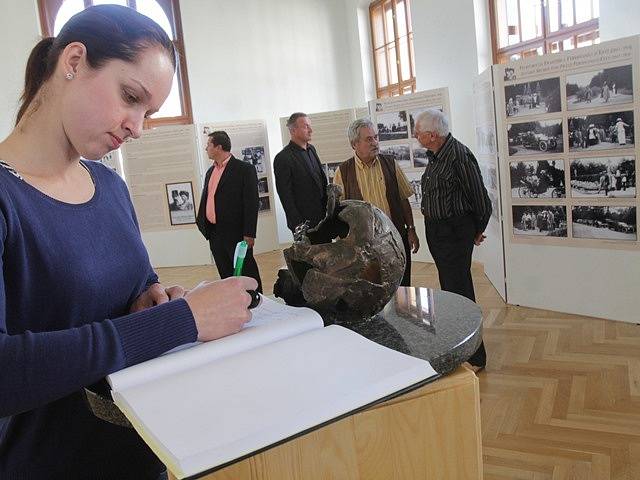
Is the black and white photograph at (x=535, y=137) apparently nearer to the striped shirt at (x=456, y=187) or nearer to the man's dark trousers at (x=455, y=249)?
the striped shirt at (x=456, y=187)

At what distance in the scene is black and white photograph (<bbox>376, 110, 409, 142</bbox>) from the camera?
24.3ft

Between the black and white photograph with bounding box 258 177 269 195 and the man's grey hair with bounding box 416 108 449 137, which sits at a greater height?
the man's grey hair with bounding box 416 108 449 137

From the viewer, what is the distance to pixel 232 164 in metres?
5.52

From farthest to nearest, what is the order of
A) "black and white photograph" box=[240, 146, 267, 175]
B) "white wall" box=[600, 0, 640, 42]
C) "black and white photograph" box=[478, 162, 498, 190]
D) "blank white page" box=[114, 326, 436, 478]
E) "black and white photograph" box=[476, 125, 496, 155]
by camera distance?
"black and white photograph" box=[240, 146, 267, 175], "black and white photograph" box=[478, 162, 498, 190], "black and white photograph" box=[476, 125, 496, 155], "white wall" box=[600, 0, 640, 42], "blank white page" box=[114, 326, 436, 478]

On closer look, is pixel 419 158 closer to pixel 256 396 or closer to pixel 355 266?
pixel 355 266

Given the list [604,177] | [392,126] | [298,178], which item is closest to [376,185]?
[298,178]

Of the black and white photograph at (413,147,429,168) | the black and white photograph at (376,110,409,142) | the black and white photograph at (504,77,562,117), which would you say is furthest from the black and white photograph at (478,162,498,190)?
the black and white photograph at (376,110,409,142)

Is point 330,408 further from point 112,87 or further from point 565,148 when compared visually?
point 565,148

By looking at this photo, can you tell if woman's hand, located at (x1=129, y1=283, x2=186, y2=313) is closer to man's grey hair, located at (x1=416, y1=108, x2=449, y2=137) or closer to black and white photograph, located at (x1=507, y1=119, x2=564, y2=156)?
man's grey hair, located at (x1=416, y1=108, x2=449, y2=137)

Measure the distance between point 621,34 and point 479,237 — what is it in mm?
2823

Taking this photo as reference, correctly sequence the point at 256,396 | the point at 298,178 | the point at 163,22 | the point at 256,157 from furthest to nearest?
the point at 163,22, the point at 256,157, the point at 298,178, the point at 256,396

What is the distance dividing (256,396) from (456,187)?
344cm

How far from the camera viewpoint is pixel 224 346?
0.96 m

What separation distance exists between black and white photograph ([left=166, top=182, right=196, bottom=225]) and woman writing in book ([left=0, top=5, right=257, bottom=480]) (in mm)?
8616
